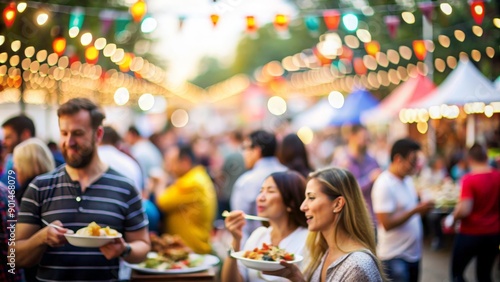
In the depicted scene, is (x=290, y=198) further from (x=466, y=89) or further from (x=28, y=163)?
(x=466, y=89)

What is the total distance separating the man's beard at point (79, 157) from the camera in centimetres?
464

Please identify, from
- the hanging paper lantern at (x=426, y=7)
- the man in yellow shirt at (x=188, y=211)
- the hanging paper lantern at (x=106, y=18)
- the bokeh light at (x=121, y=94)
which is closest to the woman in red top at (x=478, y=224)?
the hanging paper lantern at (x=426, y=7)

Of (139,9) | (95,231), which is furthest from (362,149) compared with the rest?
(95,231)

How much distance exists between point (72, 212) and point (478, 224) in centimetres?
543

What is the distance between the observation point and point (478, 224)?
27.1 feet

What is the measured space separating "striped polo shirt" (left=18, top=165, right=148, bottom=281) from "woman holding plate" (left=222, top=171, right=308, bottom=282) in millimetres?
860

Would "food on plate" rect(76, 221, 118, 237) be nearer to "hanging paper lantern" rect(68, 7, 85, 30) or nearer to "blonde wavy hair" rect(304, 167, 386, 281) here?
"blonde wavy hair" rect(304, 167, 386, 281)

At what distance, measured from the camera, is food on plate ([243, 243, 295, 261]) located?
14.0 feet

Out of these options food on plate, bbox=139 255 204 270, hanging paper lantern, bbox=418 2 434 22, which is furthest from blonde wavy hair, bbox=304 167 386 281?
hanging paper lantern, bbox=418 2 434 22

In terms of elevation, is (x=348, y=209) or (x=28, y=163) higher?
(x=28, y=163)

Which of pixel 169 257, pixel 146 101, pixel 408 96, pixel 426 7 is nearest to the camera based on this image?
pixel 169 257

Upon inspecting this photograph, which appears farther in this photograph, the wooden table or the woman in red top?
the woman in red top

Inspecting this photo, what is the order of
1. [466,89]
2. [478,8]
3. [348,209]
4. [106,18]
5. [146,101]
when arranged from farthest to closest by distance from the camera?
[146,101], [466,89], [106,18], [478,8], [348,209]

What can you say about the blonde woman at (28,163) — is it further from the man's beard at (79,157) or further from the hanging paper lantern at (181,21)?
the hanging paper lantern at (181,21)
